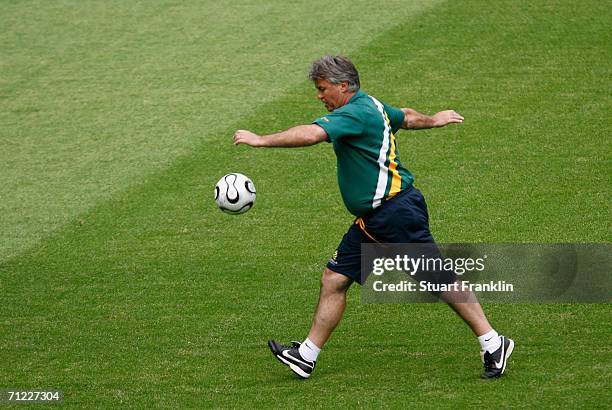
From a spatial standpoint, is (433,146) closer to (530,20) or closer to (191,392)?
(530,20)

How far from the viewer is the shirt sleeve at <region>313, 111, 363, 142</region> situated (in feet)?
21.0

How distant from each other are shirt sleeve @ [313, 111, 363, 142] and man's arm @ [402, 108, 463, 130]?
0.68 metres

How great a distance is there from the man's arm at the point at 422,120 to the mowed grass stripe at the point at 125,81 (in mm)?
4231

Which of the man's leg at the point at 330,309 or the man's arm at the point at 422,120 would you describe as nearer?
the man's leg at the point at 330,309

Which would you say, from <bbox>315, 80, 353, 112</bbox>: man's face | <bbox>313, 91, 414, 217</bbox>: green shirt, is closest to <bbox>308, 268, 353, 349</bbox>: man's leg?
<bbox>313, 91, 414, 217</bbox>: green shirt

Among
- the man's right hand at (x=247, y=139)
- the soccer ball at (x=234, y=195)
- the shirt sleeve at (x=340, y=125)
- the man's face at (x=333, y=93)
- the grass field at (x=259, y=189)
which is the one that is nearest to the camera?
the man's right hand at (x=247, y=139)

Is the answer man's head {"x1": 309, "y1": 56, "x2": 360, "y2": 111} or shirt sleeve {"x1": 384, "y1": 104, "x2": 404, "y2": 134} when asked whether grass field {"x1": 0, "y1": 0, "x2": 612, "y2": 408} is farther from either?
man's head {"x1": 309, "y1": 56, "x2": 360, "y2": 111}

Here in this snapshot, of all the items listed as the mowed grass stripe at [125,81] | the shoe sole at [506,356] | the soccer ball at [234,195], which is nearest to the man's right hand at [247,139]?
the soccer ball at [234,195]

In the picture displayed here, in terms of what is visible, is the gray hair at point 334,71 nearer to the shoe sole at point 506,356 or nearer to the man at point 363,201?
the man at point 363,201

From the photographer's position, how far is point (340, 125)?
6.43m

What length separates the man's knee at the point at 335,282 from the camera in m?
6.89

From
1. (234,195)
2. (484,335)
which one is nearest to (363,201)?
(234,195)

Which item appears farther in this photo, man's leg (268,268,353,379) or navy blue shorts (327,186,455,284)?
man's leg (268,268,353,379)

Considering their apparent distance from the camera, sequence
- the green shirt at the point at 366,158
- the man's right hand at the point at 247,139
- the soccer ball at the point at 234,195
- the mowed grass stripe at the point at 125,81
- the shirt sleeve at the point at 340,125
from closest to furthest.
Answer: the man's right hand at the point at 247,139 → the shirt sleeve at the point at 340,125 → the green shirt at the point at 366,158 → the soccer ball at the point at 234,195 → the mowed grass stripe at the point at 125,81
